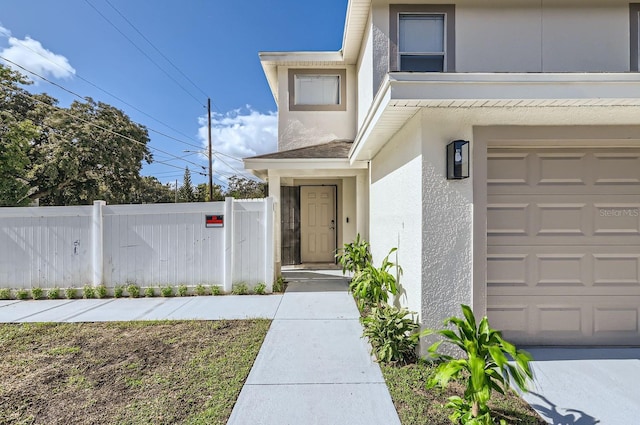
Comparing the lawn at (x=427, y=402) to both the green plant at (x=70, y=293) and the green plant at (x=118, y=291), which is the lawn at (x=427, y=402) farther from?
the green plant at (x=70, y=293)

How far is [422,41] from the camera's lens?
5879 mm

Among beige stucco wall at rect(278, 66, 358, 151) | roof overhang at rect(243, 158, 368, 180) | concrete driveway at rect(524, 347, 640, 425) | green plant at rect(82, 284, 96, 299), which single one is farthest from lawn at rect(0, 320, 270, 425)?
beige stucco wall at rect(278, 66, 358, 151)

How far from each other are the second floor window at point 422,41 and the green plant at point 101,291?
736 centimetres

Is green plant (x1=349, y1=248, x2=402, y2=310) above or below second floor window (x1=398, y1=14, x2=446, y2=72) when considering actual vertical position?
below

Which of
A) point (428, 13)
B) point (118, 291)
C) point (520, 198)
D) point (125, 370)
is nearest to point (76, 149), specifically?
point (118, 291)

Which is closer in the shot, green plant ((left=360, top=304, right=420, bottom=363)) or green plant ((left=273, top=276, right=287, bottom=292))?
green plant ((left=360, top=304, right=420, bottom=363))

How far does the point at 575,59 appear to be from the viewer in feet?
18.6

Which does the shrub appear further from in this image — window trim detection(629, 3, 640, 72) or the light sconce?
window trim detection(629, 3, 640, 72)

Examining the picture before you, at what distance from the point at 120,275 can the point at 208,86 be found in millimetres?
15643

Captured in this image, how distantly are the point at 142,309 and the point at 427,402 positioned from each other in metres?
4.83

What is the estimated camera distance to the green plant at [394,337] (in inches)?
131

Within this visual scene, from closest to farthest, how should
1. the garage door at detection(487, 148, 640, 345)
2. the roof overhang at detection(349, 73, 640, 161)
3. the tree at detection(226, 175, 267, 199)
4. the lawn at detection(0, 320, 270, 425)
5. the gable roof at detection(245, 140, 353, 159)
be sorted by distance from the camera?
the lawn at detection(0, 320, 270, 425)
the roof overhang at detection(349, 73, 640, 161)
the garage door at detection(487, 148, 640, 345)
the gable roof at detection(245, 140, 353, 159)
the tree at detection(226, 175, 267, 199)

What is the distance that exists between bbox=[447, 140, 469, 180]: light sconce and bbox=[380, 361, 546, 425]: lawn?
2.12 metres

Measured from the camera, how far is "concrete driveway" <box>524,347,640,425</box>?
2.53 meters
